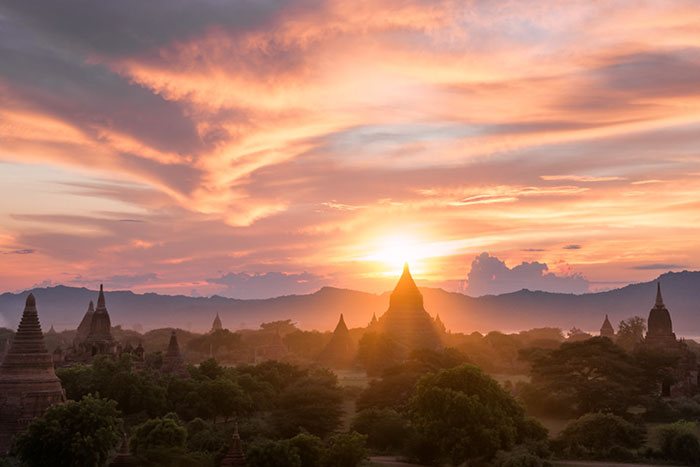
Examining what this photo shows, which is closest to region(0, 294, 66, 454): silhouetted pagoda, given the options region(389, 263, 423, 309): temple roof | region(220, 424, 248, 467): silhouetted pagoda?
region(220, 424, 248, 467): silhouetted pagoda

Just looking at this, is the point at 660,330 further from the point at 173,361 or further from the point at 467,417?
the point at 173,361

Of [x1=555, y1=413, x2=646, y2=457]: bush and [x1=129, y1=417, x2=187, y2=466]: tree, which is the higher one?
[x1=129, y1=417, x2=187, y2=466]: tree

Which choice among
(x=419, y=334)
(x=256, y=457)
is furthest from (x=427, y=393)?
(x=419, y=334)

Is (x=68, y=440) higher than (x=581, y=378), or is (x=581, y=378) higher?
(x=68, y=440)

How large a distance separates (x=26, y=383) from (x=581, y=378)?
43444 mm

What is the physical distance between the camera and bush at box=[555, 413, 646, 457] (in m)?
50.6

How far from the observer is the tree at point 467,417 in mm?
47281

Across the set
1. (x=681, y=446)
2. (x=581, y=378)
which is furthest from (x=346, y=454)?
(x=581, y=378)

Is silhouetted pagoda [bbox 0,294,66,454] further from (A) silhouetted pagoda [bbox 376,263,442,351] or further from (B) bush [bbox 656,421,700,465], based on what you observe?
(A) silhouetted pagoda [bbox 376,263,442,351]

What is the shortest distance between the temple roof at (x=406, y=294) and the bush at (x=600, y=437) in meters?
63.5

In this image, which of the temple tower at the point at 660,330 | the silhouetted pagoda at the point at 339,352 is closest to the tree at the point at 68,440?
the temple tower at the point at 660,330

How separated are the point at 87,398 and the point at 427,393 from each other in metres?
19.8

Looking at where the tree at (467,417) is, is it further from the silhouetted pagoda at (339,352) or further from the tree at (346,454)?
the silhouetted pagoda at (339,352)

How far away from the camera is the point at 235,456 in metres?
40.8
